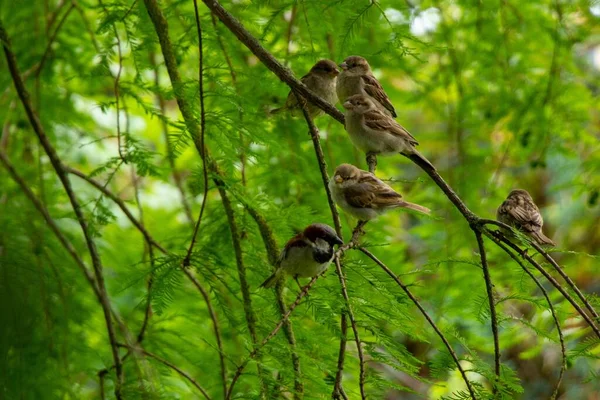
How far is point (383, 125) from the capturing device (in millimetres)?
3334

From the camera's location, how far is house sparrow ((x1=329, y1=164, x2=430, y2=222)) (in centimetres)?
318

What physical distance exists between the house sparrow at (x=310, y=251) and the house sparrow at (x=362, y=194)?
291mm

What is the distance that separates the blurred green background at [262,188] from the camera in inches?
113

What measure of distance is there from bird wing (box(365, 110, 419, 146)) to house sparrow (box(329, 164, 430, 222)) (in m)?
0.23

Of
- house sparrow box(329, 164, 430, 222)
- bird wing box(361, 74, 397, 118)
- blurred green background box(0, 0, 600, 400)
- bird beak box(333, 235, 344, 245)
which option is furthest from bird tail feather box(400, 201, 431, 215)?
bird wing box(361, 74, 397, 118)

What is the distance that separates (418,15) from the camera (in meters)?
4.09

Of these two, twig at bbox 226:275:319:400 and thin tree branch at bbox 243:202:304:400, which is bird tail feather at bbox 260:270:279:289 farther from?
twig at bbox 226:275:319:400

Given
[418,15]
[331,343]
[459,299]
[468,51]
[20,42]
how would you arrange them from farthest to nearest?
[468,51] → [20,42] → [459,299] → [418,15] → [331,343]

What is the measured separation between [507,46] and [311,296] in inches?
119

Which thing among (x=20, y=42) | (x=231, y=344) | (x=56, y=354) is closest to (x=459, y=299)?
(x=231, y=344)

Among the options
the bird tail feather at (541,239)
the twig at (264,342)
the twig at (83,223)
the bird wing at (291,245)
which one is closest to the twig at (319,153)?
the bird wing at (291,245)

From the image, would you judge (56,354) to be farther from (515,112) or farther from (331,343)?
(515,112)

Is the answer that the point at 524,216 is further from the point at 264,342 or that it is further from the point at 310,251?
the point at 264,342

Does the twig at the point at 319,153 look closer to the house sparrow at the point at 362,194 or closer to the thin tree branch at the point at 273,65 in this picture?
the thin tree branch at the point at 273,65
